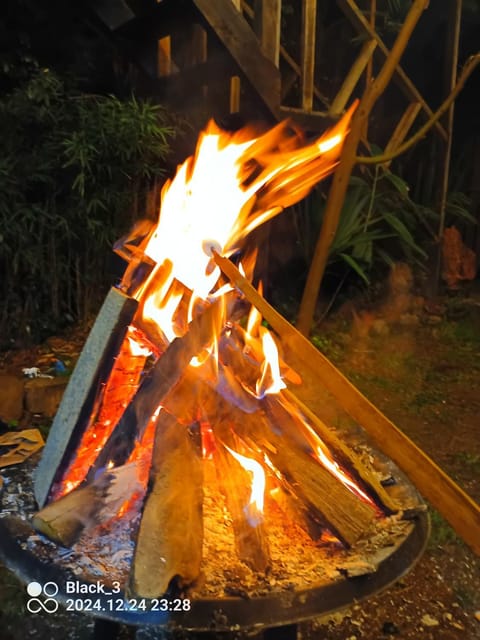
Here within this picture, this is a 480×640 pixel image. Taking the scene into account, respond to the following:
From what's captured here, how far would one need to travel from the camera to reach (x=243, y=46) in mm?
4000

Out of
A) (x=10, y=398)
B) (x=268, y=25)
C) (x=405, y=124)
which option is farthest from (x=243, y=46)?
(x=10, y=398)

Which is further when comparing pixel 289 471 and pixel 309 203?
pixel 309 203

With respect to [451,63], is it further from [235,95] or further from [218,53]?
[218,53]

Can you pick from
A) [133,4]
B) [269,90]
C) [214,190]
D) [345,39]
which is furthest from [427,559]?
[345,39]

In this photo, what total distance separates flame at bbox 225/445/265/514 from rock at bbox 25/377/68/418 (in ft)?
7.03

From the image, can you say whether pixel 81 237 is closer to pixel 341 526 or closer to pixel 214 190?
pixel 214 190

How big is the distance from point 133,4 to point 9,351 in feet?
8.64

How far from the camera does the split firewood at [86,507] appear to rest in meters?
1.66

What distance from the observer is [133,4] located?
4.25 m

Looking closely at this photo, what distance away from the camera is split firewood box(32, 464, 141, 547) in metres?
1.66

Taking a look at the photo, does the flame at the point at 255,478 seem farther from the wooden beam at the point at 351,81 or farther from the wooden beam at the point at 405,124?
the wooden beam at the point at 405,124

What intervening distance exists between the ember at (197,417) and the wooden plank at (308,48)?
7.97 ft

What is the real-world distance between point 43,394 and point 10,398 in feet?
0.65

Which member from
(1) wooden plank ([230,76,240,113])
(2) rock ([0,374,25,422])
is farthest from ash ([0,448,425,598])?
(1) wooden plank ([230,76,240,113])
